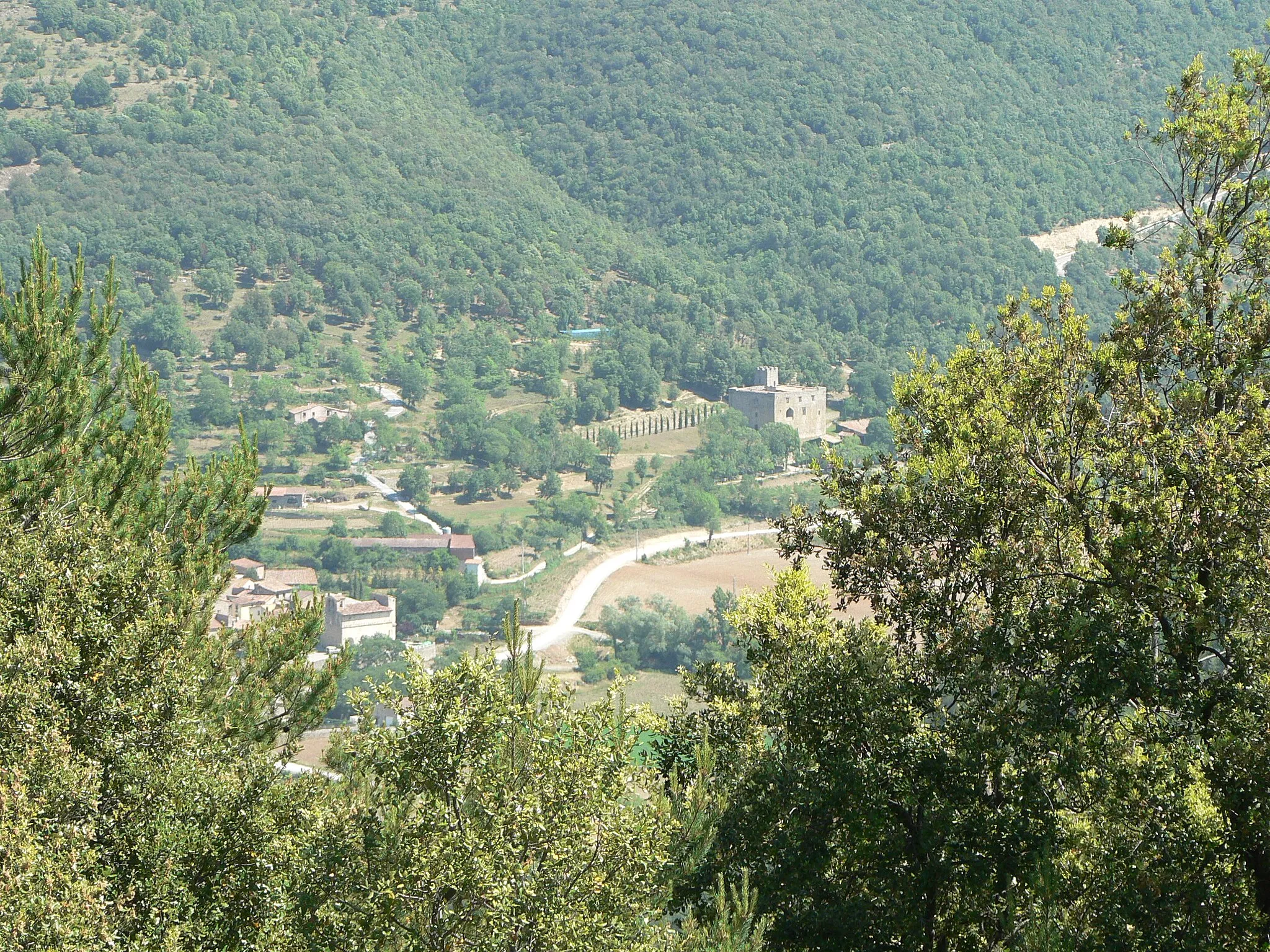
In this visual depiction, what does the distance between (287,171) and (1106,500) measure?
96.8 m

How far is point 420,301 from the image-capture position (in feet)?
288

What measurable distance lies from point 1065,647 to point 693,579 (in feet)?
156

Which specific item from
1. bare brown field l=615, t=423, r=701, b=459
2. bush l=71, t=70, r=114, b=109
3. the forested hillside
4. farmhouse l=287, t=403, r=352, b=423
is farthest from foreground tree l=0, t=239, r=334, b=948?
bush l=71, t=70, r=114, b=109

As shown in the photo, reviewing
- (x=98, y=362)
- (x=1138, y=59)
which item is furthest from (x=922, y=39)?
(x=98, y=362)

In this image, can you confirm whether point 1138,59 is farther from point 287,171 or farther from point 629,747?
point 629,747

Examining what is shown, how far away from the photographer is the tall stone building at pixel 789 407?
74750 millimetres

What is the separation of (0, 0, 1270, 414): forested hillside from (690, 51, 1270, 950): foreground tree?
72.2m

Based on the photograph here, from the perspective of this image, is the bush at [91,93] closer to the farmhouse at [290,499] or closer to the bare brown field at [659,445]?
the bare brown field at [659,445]

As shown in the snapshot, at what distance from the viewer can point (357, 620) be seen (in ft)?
151

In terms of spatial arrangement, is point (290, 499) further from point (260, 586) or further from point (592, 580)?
point (592, 580)

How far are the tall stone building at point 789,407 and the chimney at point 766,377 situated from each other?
356 cm

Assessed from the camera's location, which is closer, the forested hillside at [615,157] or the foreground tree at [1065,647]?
the foreground tree at [1065,647]

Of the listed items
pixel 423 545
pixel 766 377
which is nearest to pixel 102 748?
pixel 423 545

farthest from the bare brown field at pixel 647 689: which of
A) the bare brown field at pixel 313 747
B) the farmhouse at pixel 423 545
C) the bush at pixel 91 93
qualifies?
the bush at pixel 91 93
